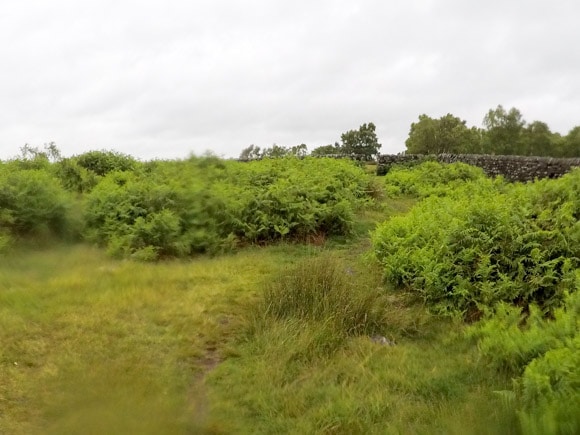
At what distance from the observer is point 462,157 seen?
24.9 metres

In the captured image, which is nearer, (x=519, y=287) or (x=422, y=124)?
(x=519, y=287)

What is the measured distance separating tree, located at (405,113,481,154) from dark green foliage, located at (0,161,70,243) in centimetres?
4805

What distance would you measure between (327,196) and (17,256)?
693 centimetres

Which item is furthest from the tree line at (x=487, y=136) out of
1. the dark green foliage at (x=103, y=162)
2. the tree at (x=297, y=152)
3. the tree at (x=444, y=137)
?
the dark green foliage at (x=103, y=162)

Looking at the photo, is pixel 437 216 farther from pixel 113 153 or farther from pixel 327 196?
pixel 113 153

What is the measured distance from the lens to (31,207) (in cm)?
897

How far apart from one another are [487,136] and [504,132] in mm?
1695

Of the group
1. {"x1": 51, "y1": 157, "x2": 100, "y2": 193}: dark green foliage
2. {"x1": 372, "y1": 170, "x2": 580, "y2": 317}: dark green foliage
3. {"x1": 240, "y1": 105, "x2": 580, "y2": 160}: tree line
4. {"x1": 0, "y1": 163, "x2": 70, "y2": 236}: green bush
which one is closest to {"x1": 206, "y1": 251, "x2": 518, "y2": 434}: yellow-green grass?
{"x1": 372, "y1": 170, "x2": 580, "y2": 317}: dark green foliage

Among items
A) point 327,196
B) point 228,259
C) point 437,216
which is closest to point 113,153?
point 327,196

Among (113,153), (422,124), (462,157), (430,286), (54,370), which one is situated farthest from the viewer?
(422,124)

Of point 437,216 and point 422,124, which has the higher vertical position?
point 422,124

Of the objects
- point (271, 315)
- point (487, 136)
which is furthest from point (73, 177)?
point (487, 136)

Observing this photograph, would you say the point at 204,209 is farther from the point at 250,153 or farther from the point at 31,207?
the point at 250,153

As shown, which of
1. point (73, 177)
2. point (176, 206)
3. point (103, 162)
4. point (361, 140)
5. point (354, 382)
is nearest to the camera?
point (354, 382)
